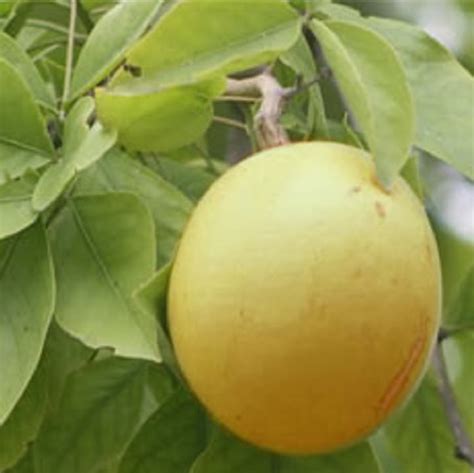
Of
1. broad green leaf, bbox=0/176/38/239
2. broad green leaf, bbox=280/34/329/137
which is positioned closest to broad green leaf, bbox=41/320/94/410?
broad green leaf, bbox=0/176/38/239

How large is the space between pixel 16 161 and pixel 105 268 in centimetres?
9

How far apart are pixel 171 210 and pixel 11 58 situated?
15cm

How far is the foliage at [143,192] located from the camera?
0.88 metres

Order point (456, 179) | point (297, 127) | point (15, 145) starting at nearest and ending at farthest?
point (15, 145) < point (297, 127) < point (456, 179)

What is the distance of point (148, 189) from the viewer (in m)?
0.98

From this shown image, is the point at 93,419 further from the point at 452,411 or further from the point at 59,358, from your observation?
the point at 452,411

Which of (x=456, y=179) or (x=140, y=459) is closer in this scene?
(x=140, y=459)

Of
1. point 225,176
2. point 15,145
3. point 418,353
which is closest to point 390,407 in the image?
point 418,353

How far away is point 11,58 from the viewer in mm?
989

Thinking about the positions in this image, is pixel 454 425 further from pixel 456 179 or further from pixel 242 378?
pixel 456 179

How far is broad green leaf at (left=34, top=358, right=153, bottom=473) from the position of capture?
107cm

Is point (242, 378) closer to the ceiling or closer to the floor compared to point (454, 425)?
closer to the ceiling

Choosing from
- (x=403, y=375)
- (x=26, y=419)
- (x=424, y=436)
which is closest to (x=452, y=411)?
(x=424, y=436)

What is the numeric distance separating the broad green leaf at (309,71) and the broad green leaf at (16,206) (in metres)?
0.19
